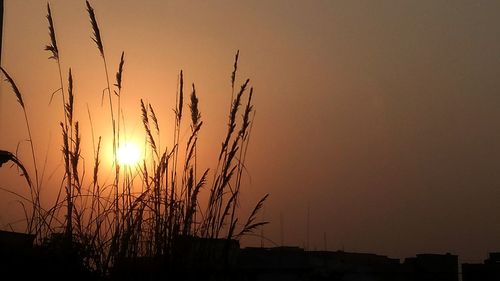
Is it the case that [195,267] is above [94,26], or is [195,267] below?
below

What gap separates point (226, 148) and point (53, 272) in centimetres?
118

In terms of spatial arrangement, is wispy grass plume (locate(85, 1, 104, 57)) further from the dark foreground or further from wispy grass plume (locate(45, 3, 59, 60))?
the dark foreground

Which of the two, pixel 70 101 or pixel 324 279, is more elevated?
pixel 70 101

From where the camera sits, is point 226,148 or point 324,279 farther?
point 226,148

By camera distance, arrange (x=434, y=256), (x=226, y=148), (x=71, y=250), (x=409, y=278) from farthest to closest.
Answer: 1. (x=434, y=256)
2. (x=226, y=148)
3. (x=409, y=278)
4. (x=71, y=250)

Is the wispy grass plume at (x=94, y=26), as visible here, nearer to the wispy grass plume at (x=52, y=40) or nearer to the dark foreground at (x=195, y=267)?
the wispy grass plume at (x=52, y=40)

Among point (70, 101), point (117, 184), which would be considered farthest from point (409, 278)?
point (70, 101)

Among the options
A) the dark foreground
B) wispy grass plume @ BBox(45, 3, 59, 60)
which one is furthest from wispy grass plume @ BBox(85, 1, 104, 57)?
the dark foreground

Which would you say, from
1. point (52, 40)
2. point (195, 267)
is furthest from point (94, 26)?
point (195, 267)

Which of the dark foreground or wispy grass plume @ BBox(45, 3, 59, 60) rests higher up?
wispy grass plume @ BBox(45, 3, 59, 60)

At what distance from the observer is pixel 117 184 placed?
12.3 ft

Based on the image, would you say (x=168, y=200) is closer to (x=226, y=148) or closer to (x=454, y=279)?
(x=226, y=148)

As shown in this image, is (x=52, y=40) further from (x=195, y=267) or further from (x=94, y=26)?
(x=195, y=267)

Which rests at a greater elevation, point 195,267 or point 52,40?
point 52,40
